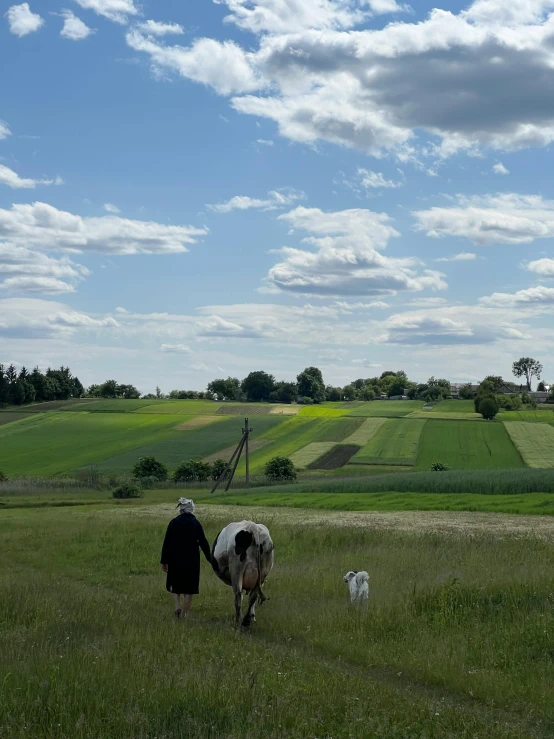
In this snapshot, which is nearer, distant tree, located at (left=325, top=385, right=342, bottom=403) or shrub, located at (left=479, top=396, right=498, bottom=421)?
shrub, located at (left=479, top=396, right=498, bottom=421)

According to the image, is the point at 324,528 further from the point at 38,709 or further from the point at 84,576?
the point at 38,709

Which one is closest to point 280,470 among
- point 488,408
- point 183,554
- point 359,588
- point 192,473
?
point 192,473

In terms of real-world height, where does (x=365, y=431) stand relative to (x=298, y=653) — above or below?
below

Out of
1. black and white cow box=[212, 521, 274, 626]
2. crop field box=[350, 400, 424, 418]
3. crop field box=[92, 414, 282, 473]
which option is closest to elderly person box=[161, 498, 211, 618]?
black and white cow box=[212, 521, 274, 626]

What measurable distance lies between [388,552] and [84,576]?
7.46 metres

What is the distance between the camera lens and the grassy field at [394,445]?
83188mm

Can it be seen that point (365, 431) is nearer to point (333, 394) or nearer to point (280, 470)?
point (280, 470)

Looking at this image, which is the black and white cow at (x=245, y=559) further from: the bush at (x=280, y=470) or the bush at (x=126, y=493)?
the bush at (x=280, y=470)

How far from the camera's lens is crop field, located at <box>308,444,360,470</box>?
263ft

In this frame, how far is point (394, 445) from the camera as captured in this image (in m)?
92.2

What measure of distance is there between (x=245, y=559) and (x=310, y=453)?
75.7 meters

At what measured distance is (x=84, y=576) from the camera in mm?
18844

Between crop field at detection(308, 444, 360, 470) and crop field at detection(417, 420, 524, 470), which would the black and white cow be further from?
crop field at detection(417, 420, 524, 470)

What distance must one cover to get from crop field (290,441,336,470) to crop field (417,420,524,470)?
35.4ft
